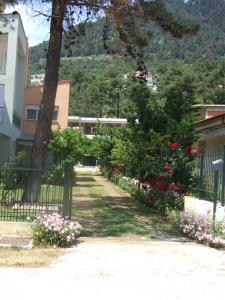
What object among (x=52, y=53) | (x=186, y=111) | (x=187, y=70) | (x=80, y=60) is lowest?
(x=186, y=111)

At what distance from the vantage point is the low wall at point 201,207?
477 inches

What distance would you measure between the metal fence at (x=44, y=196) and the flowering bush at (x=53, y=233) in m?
1.33

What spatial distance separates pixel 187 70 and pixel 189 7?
37.5 metres

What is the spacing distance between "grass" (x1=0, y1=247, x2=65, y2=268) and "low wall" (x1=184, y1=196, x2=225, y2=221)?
153 inches

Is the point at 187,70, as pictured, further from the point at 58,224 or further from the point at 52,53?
the point at 58,224

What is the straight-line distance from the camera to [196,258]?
9.79 meters

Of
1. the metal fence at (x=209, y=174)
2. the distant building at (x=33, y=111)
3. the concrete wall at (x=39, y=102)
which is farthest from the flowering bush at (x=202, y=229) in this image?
the distant building at (x=33, y=111)

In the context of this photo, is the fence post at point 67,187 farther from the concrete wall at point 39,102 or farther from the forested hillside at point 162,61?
the concrete wall at point 39,102

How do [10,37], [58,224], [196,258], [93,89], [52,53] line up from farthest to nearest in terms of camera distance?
[93,89]
[10,37]
[52,53]
[58,224]
[196,258]

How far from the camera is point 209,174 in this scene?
46.5 ft

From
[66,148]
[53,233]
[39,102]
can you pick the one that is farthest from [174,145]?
[39,102]

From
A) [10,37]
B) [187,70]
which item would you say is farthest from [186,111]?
[187,70]

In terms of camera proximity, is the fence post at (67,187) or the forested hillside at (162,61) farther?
the forested hillside at (162,61)

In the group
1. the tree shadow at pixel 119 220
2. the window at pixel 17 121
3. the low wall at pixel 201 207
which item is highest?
the window at pixel 17 121
